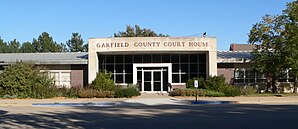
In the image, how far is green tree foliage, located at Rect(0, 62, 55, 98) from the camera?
103 feet

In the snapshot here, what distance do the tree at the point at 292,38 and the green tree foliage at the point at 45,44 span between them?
62023 mm

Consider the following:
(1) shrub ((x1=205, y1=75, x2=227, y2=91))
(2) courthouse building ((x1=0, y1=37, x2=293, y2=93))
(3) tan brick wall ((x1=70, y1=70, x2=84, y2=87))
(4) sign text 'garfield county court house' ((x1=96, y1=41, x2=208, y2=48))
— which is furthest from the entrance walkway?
(3) tan brick wall ((x1=70, y1=70, x2=84, y2=87))

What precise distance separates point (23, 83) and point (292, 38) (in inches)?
782

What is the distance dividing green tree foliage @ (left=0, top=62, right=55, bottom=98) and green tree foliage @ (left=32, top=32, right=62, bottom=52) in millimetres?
55533

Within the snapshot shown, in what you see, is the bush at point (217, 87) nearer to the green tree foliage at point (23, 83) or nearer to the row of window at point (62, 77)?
the green tree foliage at point (23, 83)

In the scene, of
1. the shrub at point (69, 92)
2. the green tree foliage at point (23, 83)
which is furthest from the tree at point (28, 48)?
the shrub at point (69, 92)

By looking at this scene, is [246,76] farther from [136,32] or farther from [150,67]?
[136,32]

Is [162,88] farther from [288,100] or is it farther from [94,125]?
[94,125]

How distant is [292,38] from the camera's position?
31203 millimetres

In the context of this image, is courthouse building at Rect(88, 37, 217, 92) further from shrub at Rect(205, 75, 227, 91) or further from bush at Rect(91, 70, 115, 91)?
shrub at Rect(205, 75, 227, 91)

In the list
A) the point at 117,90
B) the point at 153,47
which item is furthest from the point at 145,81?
the point at 117,90

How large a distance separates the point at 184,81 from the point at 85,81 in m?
8.72

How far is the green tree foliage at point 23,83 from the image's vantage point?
31375 millimetres

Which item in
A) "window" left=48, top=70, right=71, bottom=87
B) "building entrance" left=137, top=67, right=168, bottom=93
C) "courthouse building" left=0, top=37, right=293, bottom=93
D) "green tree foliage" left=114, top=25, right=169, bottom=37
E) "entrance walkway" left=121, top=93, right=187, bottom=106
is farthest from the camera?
"green tree foliage" left=114, top=25, right=169, bottom=37
